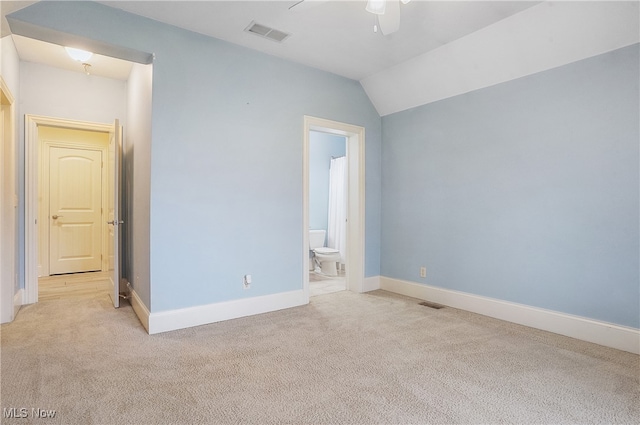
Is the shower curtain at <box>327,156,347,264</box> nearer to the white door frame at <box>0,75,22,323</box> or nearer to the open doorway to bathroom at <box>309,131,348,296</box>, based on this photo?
the open doorway to bathroom at <box>309,131,348,296</box>

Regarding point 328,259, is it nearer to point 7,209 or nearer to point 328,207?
point 328,207

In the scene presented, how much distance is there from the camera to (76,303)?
3703mm

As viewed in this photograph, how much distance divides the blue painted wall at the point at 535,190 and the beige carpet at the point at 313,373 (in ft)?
1.66

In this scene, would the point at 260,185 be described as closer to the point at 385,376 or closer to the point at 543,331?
the point at 385,376

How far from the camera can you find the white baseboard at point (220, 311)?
2.84 m

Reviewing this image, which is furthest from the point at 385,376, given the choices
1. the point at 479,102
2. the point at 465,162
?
the point at 479,102

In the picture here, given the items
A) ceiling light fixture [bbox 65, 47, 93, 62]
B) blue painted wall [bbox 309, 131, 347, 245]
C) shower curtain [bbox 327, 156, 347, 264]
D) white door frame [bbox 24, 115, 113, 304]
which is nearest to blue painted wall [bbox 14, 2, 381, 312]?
ceiling light fixture [bbox 65, 47, 93, 62]

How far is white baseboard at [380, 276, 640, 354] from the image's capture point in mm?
2525

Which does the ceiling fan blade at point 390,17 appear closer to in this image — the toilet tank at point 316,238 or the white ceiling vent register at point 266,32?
the white ceiling vent register at point 266,32

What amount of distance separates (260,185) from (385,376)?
2.09 metres

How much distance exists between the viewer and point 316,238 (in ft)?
19.1

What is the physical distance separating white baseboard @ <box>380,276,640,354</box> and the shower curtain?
6.01 ft

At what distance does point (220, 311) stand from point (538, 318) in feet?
9.39

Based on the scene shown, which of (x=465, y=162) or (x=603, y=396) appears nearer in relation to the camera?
(x=603, y=396)
